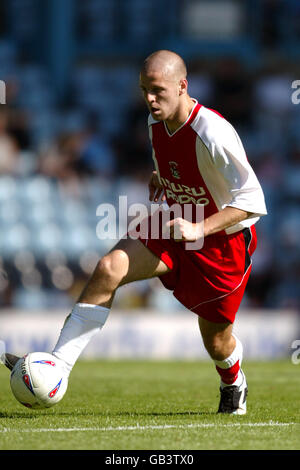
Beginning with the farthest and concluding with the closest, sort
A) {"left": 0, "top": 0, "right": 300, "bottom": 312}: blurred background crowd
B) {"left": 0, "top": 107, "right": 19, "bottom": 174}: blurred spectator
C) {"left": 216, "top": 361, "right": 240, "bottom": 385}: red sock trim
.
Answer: {"left": 0, "top": 107, "right": 19, "bottom": 174}: blurred spectator → {"left": 0, "top": 0, "right": 300, "bottom": 312}: blurred background crowd → {"left": 216, "top": 361, "right": 240, "bottom": 385}: red sock trim

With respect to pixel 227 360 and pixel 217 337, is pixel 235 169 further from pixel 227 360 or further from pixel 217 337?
pixel 227 360

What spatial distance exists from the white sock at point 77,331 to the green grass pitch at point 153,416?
38 centimetres

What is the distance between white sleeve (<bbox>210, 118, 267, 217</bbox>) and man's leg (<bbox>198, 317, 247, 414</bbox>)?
851mm

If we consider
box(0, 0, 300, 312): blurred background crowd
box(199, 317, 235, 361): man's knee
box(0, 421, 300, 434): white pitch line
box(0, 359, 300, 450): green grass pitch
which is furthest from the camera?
box(0, 0, 300, 312): blurred background crowd

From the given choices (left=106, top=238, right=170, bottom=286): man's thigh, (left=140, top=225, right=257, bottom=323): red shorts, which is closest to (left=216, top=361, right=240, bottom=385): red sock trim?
(left=140, top=225, right=257, bottom=323): red shorts

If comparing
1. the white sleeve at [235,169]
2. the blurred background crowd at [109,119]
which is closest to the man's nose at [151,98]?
the white sleeve at [235,169]

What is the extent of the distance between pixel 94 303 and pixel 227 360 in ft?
3.42

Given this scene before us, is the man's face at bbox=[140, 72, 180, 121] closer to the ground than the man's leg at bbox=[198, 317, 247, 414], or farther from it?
farther from it

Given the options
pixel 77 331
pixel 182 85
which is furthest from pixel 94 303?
pixel 182 85

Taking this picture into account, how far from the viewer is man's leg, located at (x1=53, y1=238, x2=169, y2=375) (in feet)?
18.9

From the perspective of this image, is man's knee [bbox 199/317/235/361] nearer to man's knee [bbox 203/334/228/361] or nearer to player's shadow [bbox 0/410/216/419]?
man's knee [bbox 203/334/228/361]

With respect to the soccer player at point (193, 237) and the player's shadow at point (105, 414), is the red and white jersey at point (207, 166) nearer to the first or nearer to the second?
the soccer player at point (193, 237)
